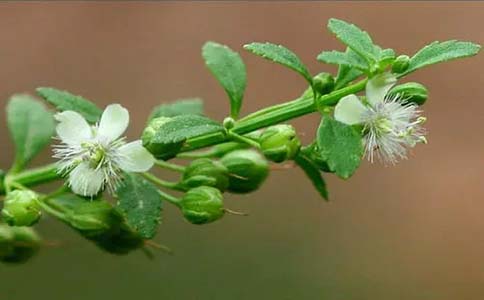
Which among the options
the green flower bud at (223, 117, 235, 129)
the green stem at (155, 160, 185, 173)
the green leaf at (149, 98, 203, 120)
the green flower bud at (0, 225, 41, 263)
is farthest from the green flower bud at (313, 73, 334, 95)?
the green flower bud at (0, 225, 41, 263)

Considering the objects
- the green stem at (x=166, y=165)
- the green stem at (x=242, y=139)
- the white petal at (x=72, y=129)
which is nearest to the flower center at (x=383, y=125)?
the green stem at (x=242, y=139)

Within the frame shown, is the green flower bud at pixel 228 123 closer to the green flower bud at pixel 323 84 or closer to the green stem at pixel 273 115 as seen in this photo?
the green stem at pixel 273 115

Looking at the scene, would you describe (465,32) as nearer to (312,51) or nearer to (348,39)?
(312,51)

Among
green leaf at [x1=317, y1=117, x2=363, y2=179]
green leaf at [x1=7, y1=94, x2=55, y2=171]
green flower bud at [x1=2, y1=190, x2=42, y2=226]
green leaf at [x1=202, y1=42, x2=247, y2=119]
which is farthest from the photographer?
green leaf at [x1=7, y1=94, x2=55, y2=171]

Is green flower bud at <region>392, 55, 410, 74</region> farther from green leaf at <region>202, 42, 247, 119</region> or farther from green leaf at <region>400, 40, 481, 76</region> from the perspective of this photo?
green leaf at <region>202, 42, 247, 119</region>

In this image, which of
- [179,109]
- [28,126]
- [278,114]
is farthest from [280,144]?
[28,126]

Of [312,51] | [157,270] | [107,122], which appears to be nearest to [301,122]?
[312,51]

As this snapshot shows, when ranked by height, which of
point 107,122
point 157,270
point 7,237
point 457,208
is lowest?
point 7,237
